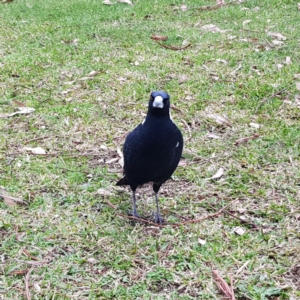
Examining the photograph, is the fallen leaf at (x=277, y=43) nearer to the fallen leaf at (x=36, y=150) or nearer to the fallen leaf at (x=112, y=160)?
the fallen leaf at (x=112, y=160)

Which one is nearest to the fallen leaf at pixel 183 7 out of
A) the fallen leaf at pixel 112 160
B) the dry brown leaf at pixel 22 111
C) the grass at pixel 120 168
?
the grass at pixel 120 168

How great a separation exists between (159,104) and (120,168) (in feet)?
3.78

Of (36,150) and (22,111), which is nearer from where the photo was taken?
(36,150)

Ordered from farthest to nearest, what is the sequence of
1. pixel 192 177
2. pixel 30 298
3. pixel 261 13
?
pixel 261 13 → pixel 192 177 → pixel 30 298

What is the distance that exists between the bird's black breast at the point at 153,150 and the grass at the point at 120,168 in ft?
1.30

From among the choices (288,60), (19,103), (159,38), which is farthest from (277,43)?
(19,103)

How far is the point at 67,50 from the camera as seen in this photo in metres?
6.01

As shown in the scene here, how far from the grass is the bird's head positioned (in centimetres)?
78

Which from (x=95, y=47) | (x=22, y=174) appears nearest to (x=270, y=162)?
(x=22, y=174)

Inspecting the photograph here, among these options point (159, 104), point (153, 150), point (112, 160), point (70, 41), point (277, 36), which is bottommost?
point (70, 41)

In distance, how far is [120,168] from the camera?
370 cm

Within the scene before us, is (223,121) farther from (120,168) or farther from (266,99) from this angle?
(120,168)

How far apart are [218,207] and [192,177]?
0.41 meters

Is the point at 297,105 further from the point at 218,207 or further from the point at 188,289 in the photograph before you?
the point at 188,289
